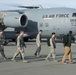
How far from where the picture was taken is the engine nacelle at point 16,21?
33156 millimetres

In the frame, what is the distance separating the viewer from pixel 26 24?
33656 mm

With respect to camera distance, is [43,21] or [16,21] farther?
[43,21]

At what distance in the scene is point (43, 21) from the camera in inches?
1334

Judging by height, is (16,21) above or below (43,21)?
above

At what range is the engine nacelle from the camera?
33.2 m

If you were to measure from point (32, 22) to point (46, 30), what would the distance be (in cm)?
186

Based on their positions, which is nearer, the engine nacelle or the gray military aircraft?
the gray military aircraft

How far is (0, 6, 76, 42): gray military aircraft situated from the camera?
107ft

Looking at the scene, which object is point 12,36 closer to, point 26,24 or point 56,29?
point 26,24

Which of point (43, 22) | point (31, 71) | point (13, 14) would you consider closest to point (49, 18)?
point (43, 22)

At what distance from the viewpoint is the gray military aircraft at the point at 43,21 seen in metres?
32.5

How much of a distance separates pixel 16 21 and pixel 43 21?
292 centimetres

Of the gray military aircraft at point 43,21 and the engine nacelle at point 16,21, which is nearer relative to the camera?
the gray military aircraft at point 43,21

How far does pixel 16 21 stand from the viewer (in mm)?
33156
